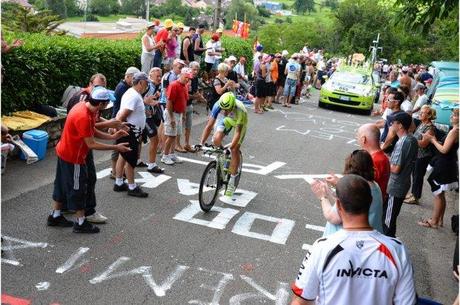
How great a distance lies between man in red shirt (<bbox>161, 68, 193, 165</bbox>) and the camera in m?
9.90

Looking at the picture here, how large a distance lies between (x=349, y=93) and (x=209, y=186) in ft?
47.9

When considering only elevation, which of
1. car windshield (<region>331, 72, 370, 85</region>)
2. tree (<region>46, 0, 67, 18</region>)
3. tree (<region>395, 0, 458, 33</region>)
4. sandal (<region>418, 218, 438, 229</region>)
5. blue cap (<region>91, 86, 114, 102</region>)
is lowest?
sandal (<region>418, 218, 438, 229</region>)

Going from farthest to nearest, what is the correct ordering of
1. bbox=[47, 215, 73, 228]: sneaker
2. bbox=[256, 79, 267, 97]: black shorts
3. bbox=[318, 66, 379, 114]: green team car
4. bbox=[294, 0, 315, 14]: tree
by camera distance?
bbox=[294, 0, 315, 14]: tree < bbox=[318, 66, 379, 114]: green team car < bbox=[256, 79, 267, 97]: black shorts < bbox=[47, 215, 73, 228]: sneaker

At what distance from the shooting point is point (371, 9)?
152 feet

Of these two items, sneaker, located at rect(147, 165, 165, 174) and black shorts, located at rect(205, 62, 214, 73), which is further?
black shorts, located at rect(205, 62, 214, 73)

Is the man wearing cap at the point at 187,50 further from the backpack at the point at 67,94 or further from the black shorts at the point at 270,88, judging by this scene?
the backpack at the point at 67,94

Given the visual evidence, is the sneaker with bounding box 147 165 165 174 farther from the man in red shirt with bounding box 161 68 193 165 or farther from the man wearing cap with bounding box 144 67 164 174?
the man in red shirt with bounding box 161 68 193 165

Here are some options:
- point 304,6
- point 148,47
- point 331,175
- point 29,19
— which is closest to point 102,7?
point 29,19

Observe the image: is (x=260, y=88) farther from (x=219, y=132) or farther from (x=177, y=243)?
(x=177, y=243)

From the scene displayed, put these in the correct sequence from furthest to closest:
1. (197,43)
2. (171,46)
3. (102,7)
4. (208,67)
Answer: (102,7)
(208,67)
(197,43)
(171,46)

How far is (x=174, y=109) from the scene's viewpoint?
33.2ft

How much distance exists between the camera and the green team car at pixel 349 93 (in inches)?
837

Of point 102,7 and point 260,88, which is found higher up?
point 102,7

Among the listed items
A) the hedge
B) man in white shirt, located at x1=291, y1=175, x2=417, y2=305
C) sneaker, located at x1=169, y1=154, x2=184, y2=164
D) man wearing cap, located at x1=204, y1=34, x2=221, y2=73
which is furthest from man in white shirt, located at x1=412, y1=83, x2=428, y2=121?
man in white shirt, located at x1=291, y1=175, x2=417, y2=305
